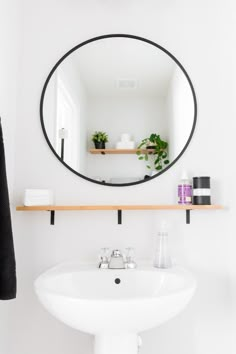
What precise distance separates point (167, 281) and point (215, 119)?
82 centimetres

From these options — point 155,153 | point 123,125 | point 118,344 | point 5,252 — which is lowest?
point 118,344

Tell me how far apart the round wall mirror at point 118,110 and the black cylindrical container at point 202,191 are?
0.57 ft

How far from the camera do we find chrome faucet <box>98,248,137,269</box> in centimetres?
145

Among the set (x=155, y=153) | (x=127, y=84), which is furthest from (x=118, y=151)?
(x=127, y=84)

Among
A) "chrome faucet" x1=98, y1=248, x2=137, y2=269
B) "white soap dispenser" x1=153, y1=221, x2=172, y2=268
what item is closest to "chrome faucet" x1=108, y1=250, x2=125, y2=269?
"chrome faucet" x1=98, y1=248, x2=137, y2=269

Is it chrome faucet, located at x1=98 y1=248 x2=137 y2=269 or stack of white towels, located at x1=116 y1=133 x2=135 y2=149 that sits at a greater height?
stack of white towels, located at x1=116 y1=133 x2=135 y2=149

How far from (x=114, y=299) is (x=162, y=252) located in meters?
0.47

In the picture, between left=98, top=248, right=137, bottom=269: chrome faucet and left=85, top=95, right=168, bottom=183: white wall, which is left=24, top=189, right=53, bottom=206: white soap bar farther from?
left=98, top=248, right=137, bottom=269: chrome faucet

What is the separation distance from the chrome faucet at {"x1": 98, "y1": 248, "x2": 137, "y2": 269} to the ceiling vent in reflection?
0.80 m

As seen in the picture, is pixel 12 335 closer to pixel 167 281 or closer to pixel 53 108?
→ pixel 167 281

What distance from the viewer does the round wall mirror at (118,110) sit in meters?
1.64

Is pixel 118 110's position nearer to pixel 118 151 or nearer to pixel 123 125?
pixel 123 125

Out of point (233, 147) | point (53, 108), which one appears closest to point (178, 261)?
point (233, 147)

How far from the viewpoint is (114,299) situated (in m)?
1.08
